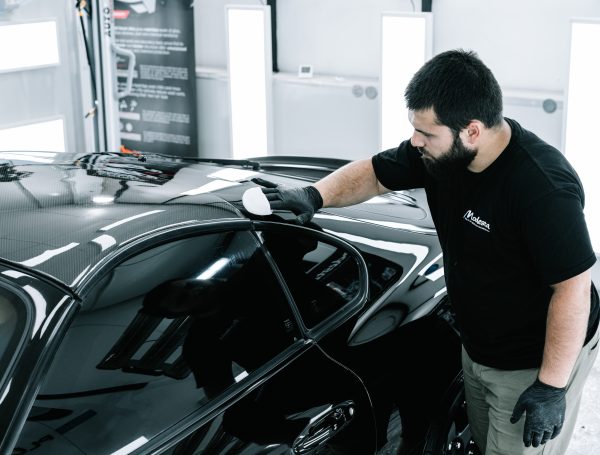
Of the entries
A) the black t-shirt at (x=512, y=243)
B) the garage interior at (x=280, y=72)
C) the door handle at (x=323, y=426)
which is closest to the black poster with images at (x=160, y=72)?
the garage interior at (x=280, y=72)

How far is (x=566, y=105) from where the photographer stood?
16.1 feet

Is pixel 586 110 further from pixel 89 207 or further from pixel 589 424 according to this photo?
pixel 89 207

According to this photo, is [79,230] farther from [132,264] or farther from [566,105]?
[566,105]

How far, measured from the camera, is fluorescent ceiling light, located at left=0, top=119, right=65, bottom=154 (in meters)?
6.43

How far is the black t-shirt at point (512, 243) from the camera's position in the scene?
2.17m

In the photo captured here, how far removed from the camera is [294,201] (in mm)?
2510

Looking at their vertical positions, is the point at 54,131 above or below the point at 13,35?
below

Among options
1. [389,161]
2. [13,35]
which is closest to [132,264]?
[389,161]

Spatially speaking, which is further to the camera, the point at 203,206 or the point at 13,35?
the point at 13,35

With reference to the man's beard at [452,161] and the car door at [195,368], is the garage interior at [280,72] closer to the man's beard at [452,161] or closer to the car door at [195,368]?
the man's beard at [452,161]

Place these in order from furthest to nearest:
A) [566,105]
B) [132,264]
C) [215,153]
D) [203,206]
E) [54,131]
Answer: [215,153]
[54,131]
[566,105]
[203,206]
[132,264]

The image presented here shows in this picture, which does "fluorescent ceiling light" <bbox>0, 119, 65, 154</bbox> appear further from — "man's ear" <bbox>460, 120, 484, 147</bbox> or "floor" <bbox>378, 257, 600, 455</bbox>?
"man's ear" <bbox>460, 120, 484, 147</bbox>

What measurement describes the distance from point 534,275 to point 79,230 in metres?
1.21

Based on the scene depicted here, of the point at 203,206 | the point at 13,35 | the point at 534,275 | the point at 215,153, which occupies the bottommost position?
the point at 215,153
